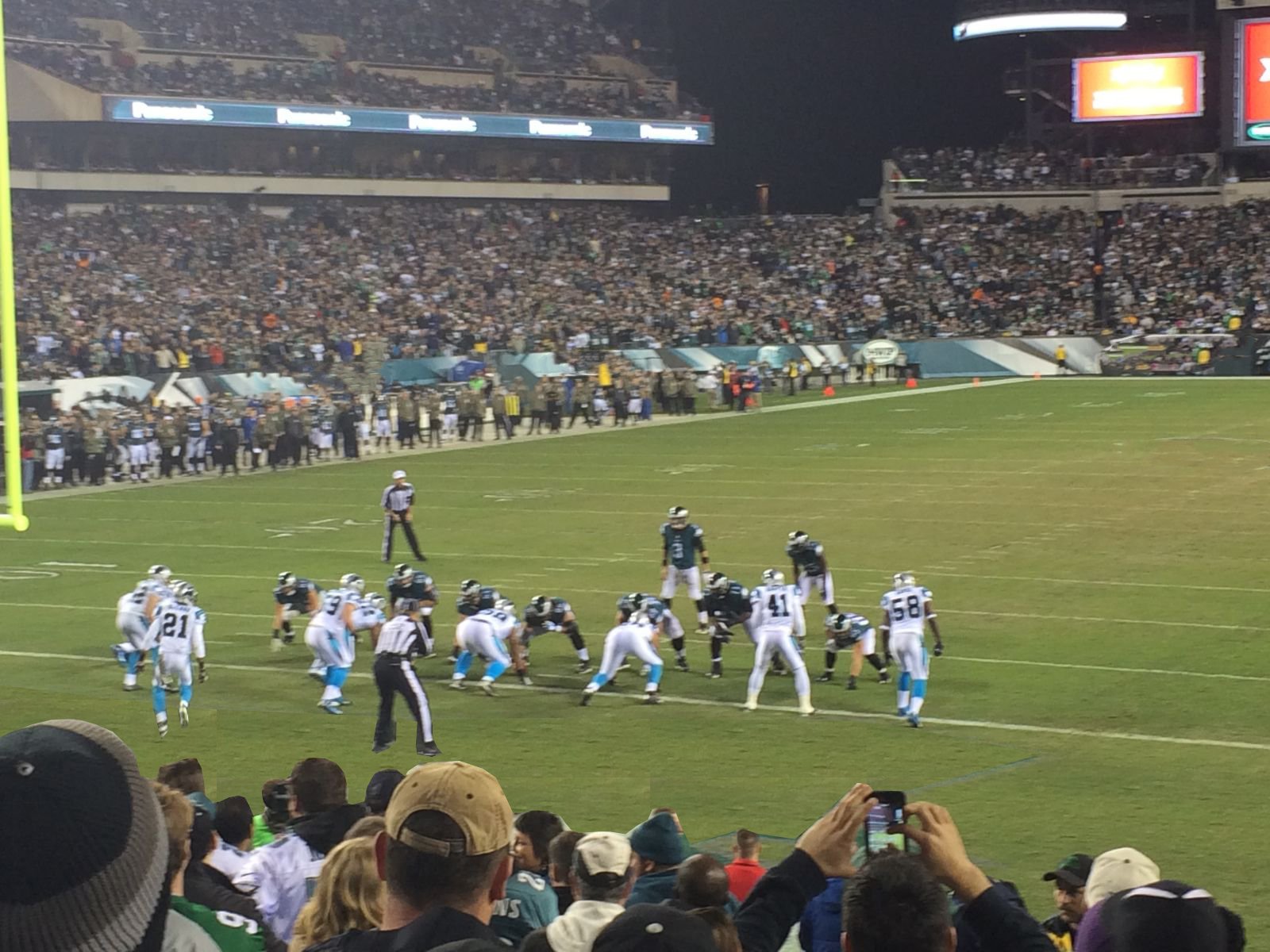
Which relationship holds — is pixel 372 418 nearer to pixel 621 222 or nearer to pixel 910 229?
pixel 621 222

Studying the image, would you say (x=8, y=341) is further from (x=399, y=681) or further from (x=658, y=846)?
(x=399, y=681)

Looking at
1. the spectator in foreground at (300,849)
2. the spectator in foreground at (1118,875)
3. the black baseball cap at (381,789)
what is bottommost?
the black baseball cap at (381,789)

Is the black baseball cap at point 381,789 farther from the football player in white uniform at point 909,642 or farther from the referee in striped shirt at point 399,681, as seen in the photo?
the football player in white uniform at point 909,642

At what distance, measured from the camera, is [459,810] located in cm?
282

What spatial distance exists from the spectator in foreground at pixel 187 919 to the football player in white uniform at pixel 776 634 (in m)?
10.1

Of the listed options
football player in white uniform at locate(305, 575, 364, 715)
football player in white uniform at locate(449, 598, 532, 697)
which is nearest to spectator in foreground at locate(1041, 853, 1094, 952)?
Answer: football player in white uniform at locate(305, 575, 364, 715)

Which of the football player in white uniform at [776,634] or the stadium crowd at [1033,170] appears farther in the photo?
the stadium crowd at [1033,170]

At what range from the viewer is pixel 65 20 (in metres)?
49.8

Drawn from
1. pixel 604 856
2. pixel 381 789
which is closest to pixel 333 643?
pixel 381 789

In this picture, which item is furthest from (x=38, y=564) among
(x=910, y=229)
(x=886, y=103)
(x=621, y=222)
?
(x=886, y=103)

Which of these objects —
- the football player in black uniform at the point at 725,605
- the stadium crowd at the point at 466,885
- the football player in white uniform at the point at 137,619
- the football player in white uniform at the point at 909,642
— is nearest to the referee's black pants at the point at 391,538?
the football player in white uniform at the point at 137,619

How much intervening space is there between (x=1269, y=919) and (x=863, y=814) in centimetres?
648

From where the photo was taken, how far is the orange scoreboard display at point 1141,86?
196ft

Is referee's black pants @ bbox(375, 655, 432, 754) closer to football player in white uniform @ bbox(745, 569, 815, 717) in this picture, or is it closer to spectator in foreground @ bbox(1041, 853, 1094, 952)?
football player in white uniform @ bbox(745, 569, 815, 717)
